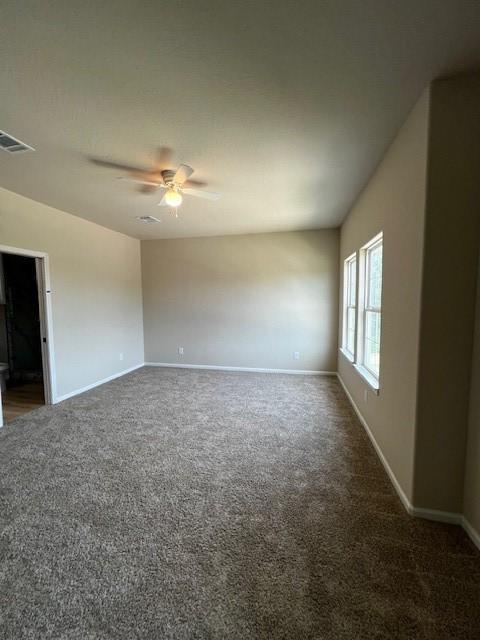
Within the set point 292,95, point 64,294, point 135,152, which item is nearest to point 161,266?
point 64,294

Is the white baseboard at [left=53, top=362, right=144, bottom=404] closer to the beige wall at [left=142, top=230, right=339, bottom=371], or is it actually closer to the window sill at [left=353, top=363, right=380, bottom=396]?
the beige wall at [left=142, top=230, right=339, bottom=371]

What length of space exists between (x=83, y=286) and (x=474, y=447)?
16.0 ft

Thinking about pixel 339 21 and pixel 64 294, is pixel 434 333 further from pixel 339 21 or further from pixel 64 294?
pixel 64 294

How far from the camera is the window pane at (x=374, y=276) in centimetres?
296

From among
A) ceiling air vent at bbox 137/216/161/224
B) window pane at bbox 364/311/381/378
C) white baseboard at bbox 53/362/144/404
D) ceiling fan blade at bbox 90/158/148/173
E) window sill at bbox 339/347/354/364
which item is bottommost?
white baseboard at bbox 53/362/144/404

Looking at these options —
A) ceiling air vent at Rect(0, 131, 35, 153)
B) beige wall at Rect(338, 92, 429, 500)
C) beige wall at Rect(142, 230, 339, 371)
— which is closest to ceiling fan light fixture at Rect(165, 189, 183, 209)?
ceiling air vent at Rect(0, 131, 35, 153)

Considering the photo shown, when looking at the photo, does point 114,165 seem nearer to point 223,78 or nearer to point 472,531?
point 223,78

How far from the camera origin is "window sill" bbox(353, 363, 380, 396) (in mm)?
2610

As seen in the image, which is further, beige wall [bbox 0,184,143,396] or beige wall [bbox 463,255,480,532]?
beige wall [bbox 0,184,143,396]

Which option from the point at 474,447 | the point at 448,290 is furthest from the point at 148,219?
the point at 474,447

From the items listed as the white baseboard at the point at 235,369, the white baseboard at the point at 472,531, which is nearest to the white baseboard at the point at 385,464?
the white baseboard at the point at 472,531

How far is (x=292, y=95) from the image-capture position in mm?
1682

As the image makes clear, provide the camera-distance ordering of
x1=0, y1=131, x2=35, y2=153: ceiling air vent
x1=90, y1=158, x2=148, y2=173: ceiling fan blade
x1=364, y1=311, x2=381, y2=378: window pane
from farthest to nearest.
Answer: x1=364, y1=311, x2=381, y2=378: window pane
x1=90, y1=158, x2=148, y2=173: ceiling fan blade
x1=0, y1=131, x2=35, y2=153: ceiling air vent

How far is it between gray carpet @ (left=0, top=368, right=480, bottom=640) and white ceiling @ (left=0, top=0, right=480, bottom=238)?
8.68 ft
